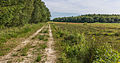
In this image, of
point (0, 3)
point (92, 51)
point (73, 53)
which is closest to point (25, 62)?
point (73, 53)

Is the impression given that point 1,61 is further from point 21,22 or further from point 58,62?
point 21,22

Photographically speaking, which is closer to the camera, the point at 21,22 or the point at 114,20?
the point at 21,22

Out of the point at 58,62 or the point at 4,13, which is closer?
the point at 58,62

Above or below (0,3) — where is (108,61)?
below

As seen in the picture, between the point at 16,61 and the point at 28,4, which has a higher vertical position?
the point at 28,4

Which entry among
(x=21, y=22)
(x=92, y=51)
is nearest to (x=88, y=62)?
(x=92, y=51)

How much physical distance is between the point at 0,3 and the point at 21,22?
30.1 feet

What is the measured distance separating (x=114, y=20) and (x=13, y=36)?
162543mm

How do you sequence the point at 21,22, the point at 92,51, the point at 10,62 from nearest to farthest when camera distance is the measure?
the point at 92,51 → the point at 10,62 → the point at 21,22

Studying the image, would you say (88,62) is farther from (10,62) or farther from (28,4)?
(28,4)

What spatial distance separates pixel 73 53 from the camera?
7.37 m

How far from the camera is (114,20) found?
490 feet

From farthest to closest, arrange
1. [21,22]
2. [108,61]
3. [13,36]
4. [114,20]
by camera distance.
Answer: [114,20]
[21,22]
[13,36]
[108,61]

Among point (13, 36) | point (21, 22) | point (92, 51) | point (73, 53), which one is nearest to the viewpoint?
point (92, 51)
